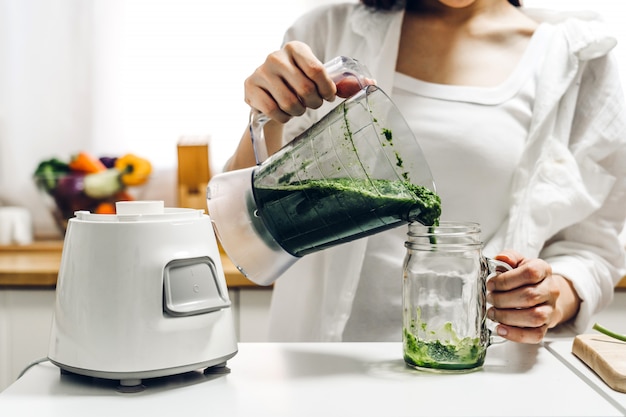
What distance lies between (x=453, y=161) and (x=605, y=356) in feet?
1.50

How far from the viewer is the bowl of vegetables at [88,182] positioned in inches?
76.2

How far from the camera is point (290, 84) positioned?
795 millimetres

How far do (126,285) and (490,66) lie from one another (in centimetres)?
76

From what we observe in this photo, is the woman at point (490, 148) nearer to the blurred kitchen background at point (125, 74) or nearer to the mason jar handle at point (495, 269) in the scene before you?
the mason jar handle at point (495, 269)

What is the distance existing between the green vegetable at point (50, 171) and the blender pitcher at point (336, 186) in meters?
1.33

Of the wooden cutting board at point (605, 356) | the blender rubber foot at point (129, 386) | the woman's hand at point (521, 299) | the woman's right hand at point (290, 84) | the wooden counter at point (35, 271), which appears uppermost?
the woman's right hand at point (290, 84)

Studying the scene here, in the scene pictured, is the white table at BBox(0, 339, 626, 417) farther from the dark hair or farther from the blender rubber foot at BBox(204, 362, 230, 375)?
the dark hair

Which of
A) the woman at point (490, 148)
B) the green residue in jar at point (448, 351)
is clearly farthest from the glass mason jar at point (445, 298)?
the woman at point (490, 148)

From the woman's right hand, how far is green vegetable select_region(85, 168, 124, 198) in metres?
1.19

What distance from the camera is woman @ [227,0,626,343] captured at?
1.14 meters

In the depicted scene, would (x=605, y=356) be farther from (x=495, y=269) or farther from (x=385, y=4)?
(x=385, y=4)

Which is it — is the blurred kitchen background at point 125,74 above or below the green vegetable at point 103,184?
above

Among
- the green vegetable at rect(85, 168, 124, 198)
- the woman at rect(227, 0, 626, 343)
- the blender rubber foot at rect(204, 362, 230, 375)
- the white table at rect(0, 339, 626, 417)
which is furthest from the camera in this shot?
the green vegetable at rect(85, 168, 124, 198)

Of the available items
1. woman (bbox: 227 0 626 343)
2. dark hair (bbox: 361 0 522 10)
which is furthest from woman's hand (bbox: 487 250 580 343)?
dark hair (bbox: 361 0 522 10)
